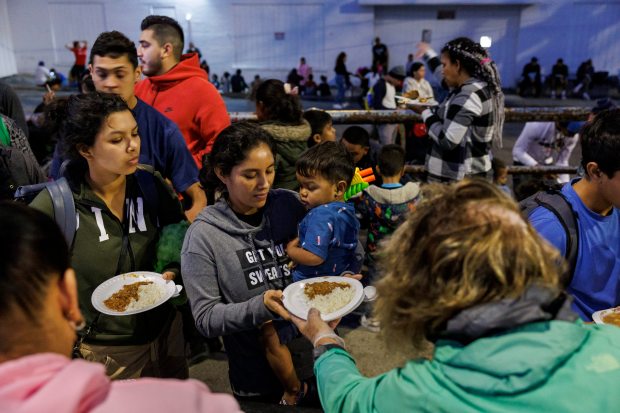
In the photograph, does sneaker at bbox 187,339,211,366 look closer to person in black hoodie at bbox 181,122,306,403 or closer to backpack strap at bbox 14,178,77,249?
person in black hoodie at bbox 181,122,306,403

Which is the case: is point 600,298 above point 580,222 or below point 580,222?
below

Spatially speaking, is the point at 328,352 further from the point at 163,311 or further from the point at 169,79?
the point at 169,79

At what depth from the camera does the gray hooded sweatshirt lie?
6.44ft

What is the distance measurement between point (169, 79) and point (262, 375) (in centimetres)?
238

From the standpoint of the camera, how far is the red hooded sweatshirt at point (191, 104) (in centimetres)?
348

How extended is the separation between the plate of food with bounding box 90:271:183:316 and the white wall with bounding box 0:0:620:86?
74.5 ft

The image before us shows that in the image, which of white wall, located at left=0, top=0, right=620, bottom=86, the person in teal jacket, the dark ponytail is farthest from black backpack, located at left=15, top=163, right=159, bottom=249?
white wall, located at left=0, top=0, right=620, bottom=86

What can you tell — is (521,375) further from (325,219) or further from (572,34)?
(572,34)

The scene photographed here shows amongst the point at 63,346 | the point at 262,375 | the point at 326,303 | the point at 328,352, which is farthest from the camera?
the point at 262,375

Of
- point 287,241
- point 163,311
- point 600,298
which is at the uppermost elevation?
point 287,241

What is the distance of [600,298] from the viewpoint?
2127 mm

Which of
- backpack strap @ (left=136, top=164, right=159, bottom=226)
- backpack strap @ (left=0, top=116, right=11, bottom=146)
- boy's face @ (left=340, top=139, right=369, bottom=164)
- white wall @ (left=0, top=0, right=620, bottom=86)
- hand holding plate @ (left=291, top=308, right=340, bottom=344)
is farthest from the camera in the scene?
white wall @ (left=0, top=0, right=620, bottom=86)

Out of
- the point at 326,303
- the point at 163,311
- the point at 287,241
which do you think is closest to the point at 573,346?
the point at 326,303

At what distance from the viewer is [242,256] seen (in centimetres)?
210
